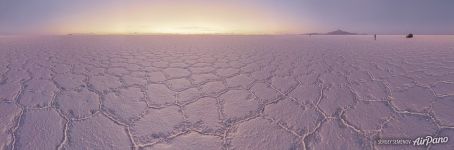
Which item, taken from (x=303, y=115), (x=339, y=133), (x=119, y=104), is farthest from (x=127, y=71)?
(x=339, y=133)

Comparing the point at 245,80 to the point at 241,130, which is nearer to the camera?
the point at 241,130

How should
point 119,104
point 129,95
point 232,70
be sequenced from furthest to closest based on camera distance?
point 232,70
point 129,95
point 119,104

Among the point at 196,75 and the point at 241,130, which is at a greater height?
the point at 196,75

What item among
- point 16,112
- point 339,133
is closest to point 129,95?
point 16,112

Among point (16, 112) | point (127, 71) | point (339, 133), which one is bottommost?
point (339, 133)

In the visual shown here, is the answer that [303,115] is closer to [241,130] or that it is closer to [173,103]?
[241,130]

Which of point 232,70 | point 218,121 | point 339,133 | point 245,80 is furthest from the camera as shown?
point 232,70

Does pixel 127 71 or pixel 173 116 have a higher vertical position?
pixel 127 71

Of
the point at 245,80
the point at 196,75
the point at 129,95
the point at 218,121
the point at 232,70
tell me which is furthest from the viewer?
the point at 232,70

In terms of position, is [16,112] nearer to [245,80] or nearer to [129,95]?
[129,95]
